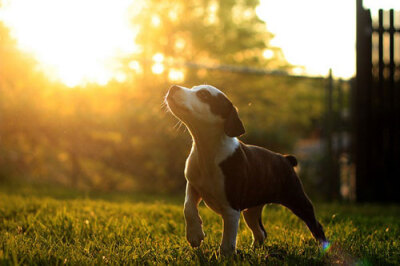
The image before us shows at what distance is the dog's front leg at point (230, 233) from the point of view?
3080 millimetres

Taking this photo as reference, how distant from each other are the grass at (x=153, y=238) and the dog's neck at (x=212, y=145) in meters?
0.61

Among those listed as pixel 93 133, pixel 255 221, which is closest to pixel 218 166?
pixel 255 221

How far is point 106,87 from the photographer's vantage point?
27.6ft

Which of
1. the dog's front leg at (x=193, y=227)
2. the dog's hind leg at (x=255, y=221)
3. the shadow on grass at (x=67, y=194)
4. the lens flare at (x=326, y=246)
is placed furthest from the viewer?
the shadow on grass at (x=67, y=194)

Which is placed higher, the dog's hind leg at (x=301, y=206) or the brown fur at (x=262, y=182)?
the brown fur at (x=262, y=182)

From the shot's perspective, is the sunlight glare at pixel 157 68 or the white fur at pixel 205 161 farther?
the sunlight glare at pixel 157 68

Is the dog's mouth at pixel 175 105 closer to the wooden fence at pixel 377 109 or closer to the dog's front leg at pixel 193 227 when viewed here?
the dog's front leg at pixel 193 227

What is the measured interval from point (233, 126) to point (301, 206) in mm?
891

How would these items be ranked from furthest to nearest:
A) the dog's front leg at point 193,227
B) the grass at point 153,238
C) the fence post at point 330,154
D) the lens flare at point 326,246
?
the fence post at point 330,154 < the lens flare at point 326,246 < the dog's front leg at point 193,227 < the grass at point 153,238

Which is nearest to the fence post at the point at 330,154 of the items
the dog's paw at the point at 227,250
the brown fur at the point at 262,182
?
the brown fur at the point at 262,182

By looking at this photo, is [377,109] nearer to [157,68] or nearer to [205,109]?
[157,68]

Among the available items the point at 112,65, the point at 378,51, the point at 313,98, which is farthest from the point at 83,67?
the point at 313,98

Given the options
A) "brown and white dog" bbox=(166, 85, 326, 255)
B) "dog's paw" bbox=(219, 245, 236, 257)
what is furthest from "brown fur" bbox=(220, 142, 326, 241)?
"dog's paw" bbox=(219, 245, 236, 257)

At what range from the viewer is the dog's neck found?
10.4ft
